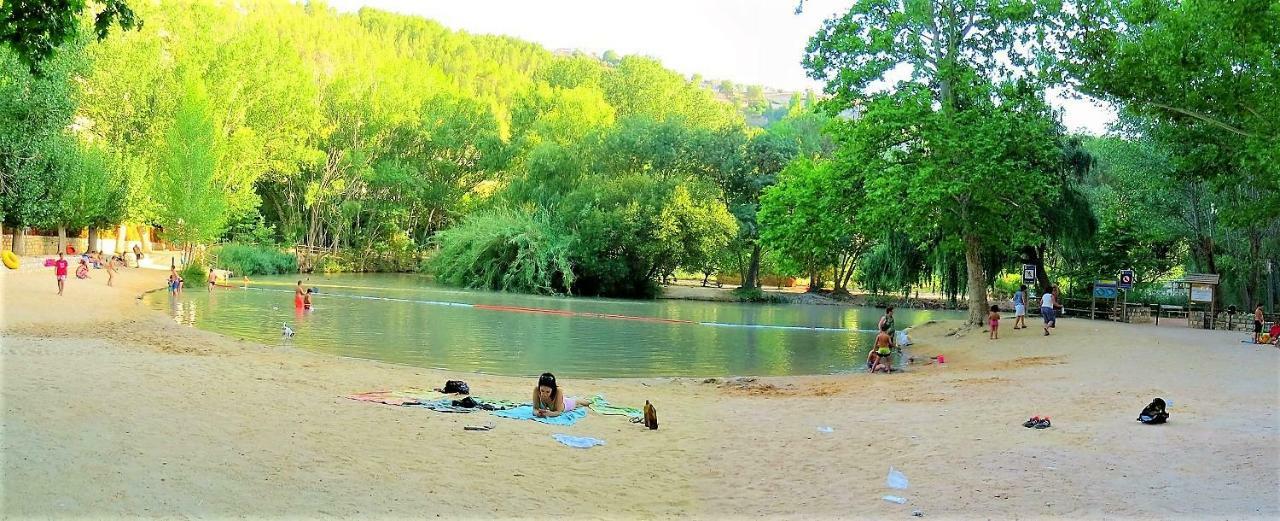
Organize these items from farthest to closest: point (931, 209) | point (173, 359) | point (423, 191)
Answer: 1. point (423, 191)
2. point (931, 209)
3. point (173, 359)

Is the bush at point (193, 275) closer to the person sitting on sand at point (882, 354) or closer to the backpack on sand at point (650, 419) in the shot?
the person sitting on sand at point (882, 354)

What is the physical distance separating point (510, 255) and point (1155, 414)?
43825 millimetres

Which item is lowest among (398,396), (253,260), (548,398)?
(398,396)

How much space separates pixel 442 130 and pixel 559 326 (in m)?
42.5

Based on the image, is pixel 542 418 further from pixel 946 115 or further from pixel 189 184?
pixel 189 184

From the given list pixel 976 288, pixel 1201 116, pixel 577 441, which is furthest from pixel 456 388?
pixel 976 288

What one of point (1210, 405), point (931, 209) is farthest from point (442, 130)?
point (1210, 405)

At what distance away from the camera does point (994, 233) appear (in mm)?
29422

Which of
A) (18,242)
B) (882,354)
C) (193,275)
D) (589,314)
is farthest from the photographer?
(18,242)

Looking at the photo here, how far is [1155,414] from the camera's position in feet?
38.1

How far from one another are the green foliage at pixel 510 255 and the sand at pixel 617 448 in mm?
33928

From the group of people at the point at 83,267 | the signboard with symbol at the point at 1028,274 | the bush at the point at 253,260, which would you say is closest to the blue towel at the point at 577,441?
the signboard with symbol at the point at 1028,274

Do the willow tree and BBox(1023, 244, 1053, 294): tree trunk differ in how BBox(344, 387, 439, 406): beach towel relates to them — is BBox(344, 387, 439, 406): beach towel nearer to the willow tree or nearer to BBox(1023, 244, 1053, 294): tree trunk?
the willow tree

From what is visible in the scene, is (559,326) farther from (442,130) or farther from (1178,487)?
(442,130)
